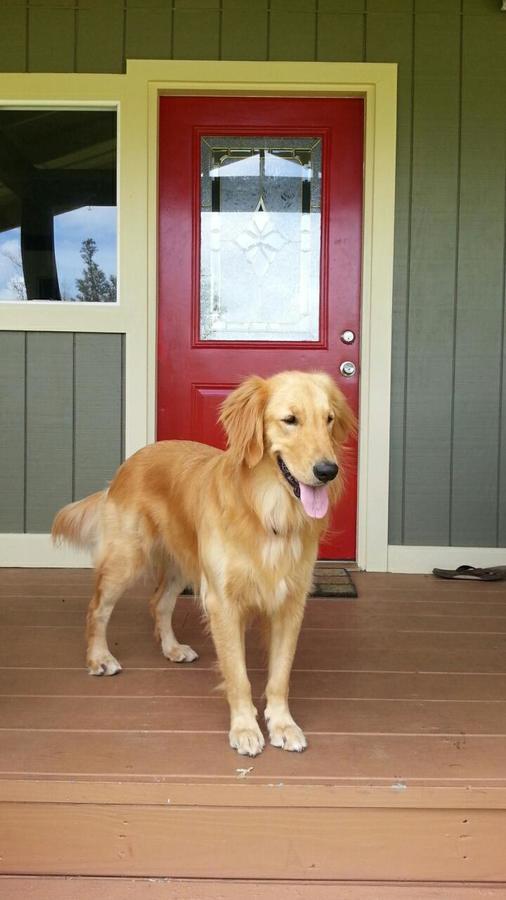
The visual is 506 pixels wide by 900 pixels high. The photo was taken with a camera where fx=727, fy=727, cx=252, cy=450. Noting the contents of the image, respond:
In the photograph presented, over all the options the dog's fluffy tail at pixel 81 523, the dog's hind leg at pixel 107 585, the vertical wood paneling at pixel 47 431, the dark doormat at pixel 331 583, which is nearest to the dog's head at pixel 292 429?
the dog's hind leg at pixel 107 585

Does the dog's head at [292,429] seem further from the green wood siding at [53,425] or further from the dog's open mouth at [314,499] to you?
the green wood siding at [53,425]

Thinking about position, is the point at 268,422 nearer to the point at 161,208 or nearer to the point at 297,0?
the point at 161,208

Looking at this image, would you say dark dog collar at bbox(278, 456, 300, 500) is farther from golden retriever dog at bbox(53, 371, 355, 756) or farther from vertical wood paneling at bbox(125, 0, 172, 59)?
vertical wood paneling at bbox(125, 0, 172, 59)

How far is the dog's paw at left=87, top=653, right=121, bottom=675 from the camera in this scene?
231cm

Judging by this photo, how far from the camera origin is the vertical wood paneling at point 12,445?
3666 mm

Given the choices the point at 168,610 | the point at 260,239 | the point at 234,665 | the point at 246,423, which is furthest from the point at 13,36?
the point at 234,665

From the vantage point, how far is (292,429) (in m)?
1.88

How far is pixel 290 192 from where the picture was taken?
3711mm

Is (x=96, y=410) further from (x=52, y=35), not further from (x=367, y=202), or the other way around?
(x=52, y=35)

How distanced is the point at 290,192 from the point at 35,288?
4.54 ft

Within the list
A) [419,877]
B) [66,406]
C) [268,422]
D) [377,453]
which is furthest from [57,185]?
[419,877]

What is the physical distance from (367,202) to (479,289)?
2.32 ft

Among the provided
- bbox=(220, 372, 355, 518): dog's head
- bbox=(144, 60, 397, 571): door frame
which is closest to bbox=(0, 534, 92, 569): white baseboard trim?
bbox=(144, 60, 397, 571): door frame

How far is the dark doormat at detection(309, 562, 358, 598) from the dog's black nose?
148 centimetres
